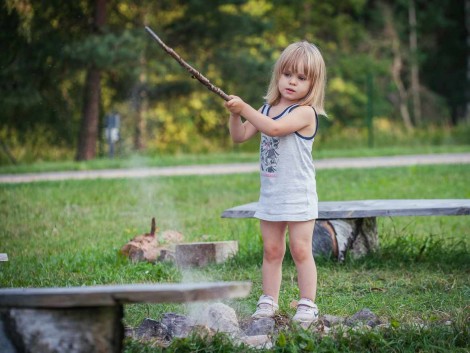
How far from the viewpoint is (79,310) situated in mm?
2684

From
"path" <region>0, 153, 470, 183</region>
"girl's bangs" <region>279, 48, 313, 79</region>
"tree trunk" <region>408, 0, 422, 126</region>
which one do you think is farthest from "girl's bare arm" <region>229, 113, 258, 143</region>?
"tree trunk" <region>408, 0, 422, 126</region>

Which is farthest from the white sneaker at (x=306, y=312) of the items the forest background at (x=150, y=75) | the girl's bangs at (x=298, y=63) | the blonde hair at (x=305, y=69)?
the forest background at (x=150, y=75)

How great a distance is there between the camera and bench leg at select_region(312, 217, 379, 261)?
5.63m

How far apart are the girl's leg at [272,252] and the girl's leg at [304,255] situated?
69mm

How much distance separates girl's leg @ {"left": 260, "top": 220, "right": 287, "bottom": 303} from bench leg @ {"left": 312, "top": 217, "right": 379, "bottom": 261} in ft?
4.39

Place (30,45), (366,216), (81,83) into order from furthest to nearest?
(81,83) → (30,45) → (366,216)

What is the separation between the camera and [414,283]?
4918mm

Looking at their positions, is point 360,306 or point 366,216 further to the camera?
point 366,216

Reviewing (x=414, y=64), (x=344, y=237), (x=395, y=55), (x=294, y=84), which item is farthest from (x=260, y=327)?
(x=414, y=64)

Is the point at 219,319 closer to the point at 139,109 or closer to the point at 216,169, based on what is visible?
the point at 216,169

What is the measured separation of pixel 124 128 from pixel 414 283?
15.5 m

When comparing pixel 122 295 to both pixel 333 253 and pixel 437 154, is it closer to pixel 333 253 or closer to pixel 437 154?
pixel 333 253

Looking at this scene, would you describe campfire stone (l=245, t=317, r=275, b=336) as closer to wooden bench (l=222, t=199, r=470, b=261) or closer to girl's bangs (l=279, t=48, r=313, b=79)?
girl's bangs (l=279, t=48, r=313, b=79)

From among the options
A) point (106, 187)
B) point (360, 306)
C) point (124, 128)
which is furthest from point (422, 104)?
point (360, 306)
